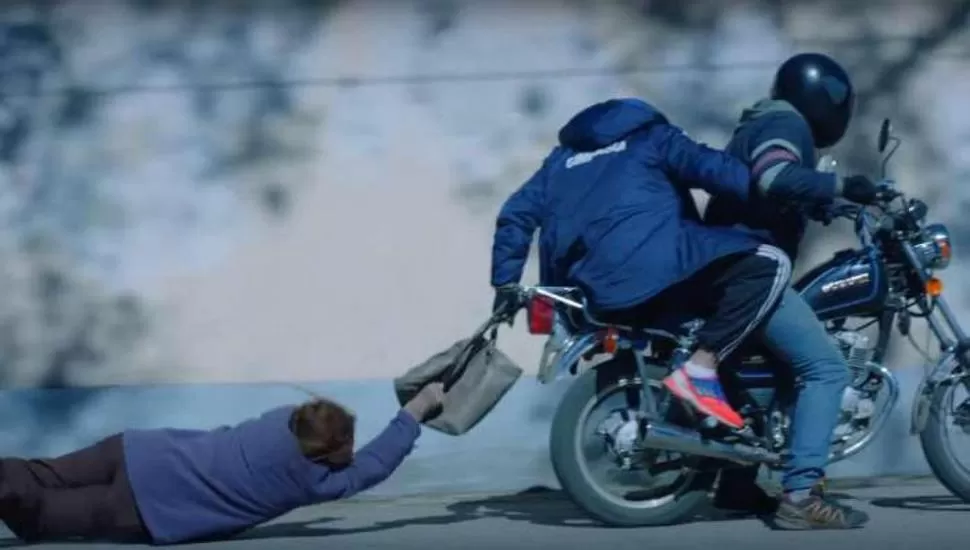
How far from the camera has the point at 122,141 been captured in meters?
8.69

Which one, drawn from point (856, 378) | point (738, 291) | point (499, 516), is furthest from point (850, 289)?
point (499, 516)

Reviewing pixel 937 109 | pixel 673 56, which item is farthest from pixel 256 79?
pixel 937 109

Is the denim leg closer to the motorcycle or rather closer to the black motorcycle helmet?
the motorcycle

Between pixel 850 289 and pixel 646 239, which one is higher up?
pixel 646 239

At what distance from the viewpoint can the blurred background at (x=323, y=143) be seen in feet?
28.5

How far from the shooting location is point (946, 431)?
7539mm

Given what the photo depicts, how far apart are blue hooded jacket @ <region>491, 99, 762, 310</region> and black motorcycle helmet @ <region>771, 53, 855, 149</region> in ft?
1.25

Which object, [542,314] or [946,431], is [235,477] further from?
[946,431]

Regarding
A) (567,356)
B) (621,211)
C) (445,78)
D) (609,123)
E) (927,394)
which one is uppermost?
(445,78)

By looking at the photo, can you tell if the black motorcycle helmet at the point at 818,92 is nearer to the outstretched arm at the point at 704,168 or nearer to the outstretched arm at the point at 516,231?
the outstretched arm at the point at 704,168

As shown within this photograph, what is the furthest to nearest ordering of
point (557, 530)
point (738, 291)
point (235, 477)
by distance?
point (557, 530)
point (738, 291)
point (235, 477)

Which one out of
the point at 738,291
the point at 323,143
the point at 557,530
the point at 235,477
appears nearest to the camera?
the point at 235,477

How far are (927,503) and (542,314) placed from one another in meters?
1.81

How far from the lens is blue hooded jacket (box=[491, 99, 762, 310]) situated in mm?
7266
